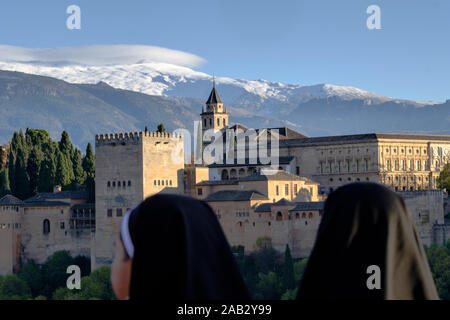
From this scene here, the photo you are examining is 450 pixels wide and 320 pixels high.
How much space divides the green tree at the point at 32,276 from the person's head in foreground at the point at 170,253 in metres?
64.3

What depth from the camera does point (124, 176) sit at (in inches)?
2849

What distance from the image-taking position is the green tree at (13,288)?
218ft

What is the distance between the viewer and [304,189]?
78188 millimetres

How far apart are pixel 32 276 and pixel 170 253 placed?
66120 millimetres

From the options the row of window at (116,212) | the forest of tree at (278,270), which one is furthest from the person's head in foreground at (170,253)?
the row of window at (116,212)

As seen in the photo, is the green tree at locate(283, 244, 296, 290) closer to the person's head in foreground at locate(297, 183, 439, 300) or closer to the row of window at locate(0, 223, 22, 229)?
the row of window at locate(0, 223, 22, 229)

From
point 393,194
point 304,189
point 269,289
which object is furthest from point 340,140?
point 393,194

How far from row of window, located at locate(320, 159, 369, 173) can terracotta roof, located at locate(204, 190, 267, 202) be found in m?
20.1

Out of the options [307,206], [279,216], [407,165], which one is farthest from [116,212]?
[407,165]

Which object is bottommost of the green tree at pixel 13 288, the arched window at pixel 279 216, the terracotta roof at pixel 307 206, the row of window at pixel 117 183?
the green tree at pixel 13 288

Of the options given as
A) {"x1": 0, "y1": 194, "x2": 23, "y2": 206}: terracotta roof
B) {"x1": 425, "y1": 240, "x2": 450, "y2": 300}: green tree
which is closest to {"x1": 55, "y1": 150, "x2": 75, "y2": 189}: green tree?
{"x1": 0, "y1": 194, "x2": 23, "y2": 206}: terracotta roof

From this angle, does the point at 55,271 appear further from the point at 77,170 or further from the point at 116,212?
the point at 77,170

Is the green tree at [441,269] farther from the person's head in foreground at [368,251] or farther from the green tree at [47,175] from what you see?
the person's head in foreground at [368,251]

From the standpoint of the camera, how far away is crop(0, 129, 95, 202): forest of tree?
8469 centimetres
